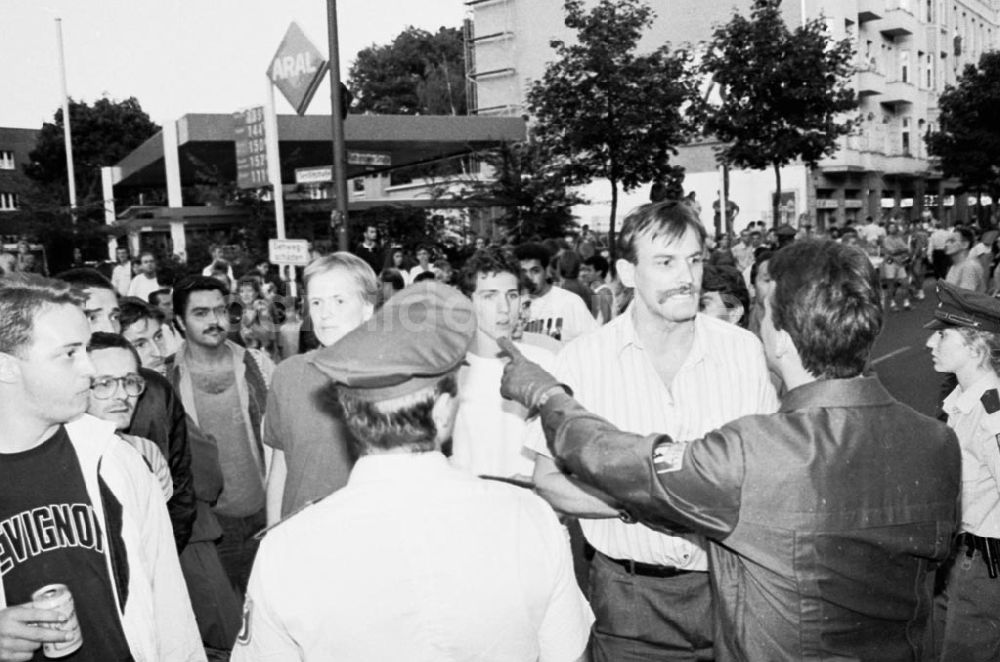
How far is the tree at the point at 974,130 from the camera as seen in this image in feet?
124

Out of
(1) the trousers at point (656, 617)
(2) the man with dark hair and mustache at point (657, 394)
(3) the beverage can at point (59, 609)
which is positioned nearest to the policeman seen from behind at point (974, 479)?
(2) the man with dark hair and mustache at point (657, 394)

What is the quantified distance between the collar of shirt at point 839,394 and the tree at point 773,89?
21.1 metres

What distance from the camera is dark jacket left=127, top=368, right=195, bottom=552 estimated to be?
3.77 m

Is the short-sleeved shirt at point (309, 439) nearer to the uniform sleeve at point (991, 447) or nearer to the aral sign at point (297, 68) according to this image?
the uniform sleeve at point (991, 447)

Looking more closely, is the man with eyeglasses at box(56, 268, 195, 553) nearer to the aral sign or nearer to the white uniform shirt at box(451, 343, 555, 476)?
the white uniform shirt at box(451, 343, 555, 476)

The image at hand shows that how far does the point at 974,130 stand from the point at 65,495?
1657 inches

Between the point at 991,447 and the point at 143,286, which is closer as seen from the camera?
the point at 991,447

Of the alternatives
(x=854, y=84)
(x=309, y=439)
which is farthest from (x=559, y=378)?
(x=854, y=84)

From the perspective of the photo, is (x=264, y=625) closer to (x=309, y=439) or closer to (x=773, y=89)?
(x=309, y=439)

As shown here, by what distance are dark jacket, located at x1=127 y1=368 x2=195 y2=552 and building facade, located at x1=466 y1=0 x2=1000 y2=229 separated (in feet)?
107

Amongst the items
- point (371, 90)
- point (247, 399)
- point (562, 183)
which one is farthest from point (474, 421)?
point (371, 90)

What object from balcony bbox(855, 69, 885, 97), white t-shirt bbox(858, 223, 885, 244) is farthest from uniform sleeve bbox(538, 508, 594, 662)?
balcony bbox(855, 69, 885, 97)

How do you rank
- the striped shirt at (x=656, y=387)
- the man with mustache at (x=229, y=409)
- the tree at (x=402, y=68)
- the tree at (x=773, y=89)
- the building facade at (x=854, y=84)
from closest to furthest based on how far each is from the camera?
the striped shirt at (x=656, y=387), the man with mustache at (x=229, y=409), the tree at (x=773, y=89), the building facade at (x=854, y=84), the tree at (x=402, y=68)

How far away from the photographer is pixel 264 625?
1911 millimetres
